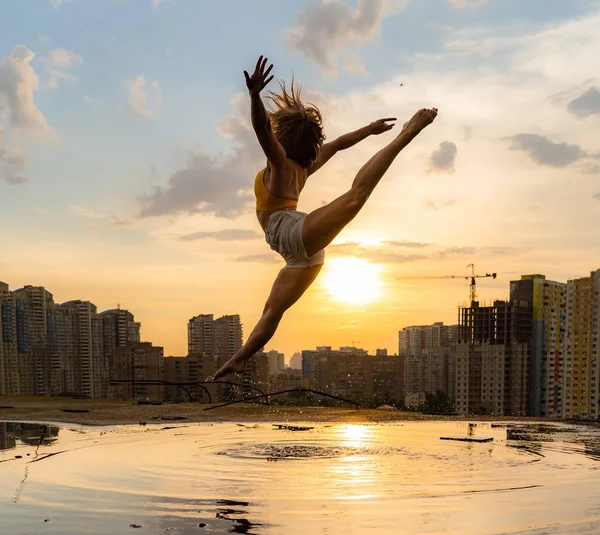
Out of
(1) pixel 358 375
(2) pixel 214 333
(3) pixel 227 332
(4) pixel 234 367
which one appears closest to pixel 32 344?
(2) pixel 214 333

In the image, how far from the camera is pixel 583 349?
96.0 meters

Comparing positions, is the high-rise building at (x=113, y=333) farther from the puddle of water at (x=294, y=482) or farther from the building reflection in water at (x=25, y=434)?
the puddle of water at (x=294, y=482)

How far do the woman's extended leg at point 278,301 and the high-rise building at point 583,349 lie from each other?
9191 centimetres

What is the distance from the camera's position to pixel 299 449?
46.5ft

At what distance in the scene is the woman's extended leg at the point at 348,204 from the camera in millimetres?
6512

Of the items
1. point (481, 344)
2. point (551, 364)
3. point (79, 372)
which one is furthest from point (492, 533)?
point (481, 344)

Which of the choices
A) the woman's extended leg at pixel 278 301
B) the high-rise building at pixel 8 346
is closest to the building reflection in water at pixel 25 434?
the woman's extended leg at pixel 278 301

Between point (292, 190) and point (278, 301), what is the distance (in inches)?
46.1

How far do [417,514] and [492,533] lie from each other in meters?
1.13

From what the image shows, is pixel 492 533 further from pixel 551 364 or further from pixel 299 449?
pixel 551 364

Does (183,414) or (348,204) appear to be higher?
(348,204)

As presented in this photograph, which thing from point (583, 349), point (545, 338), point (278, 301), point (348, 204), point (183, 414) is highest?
point (348, 204)

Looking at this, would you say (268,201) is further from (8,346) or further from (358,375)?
(358,375)

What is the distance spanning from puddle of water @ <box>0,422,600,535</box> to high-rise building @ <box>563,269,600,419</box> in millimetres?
82910
